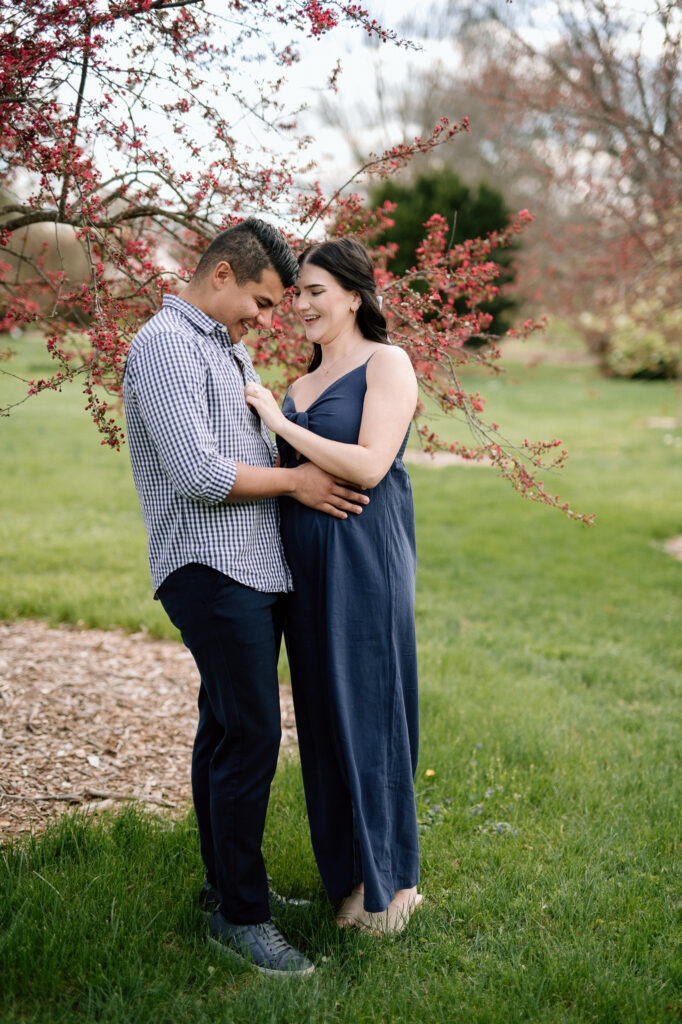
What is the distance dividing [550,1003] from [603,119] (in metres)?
6.79

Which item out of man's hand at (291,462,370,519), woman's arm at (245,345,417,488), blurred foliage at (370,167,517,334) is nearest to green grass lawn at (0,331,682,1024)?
man's hand at (291,462,370,519)

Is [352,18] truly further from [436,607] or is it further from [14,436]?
[14,436]

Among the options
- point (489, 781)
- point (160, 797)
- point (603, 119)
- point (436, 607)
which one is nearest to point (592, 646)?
point (436, 607)

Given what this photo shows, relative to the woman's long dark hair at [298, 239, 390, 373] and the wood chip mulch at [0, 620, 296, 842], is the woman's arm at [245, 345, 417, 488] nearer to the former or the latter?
the woman's long dark hair at [298, 239, 390, 373]

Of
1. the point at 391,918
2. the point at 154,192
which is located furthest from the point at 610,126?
the point at 391,918

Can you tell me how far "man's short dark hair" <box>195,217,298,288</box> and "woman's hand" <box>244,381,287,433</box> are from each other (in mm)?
314

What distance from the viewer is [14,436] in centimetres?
1391

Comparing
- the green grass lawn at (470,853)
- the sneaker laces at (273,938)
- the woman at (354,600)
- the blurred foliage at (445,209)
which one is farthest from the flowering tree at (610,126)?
the blurred foliage at (445,209)

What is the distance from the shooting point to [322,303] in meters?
2.80

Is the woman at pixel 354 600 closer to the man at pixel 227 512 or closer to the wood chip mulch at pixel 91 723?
the man at pixel 227 512

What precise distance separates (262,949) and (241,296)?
1950mm

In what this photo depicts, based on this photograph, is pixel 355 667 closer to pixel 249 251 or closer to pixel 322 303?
pixel 322 303

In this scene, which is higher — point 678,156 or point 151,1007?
point 678,156

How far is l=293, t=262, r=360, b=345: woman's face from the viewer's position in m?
2.79
